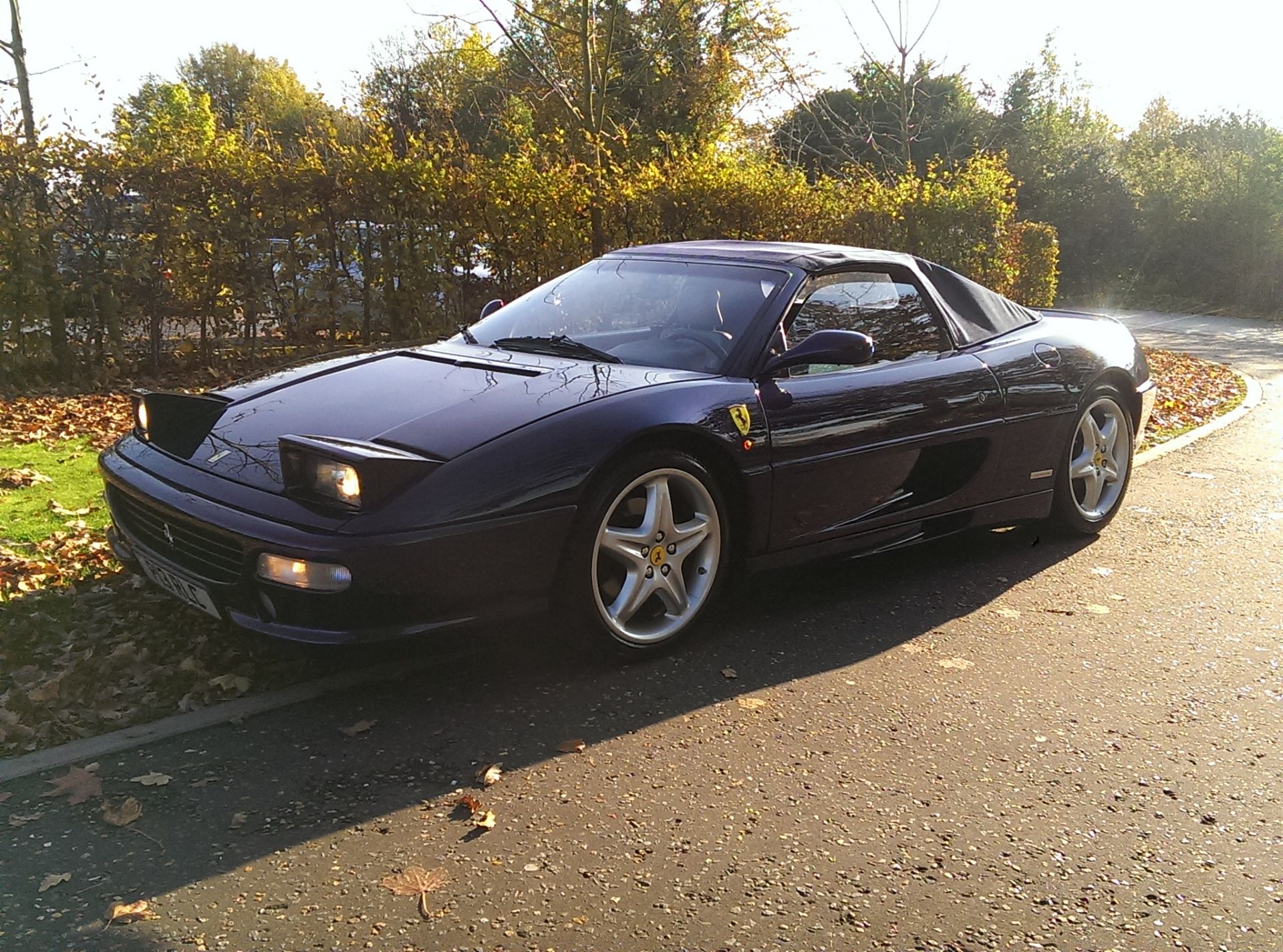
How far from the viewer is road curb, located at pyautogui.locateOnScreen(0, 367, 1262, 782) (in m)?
3.04

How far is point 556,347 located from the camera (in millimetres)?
4371

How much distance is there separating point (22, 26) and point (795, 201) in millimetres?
7876

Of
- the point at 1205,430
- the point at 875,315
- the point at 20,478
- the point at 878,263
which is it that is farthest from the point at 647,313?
the point at 1205,430

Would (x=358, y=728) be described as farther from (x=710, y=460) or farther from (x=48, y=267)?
(x=48, y=267)

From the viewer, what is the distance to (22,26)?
10781 mm

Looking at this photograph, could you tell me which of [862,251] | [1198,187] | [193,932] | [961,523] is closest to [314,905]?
[193,932]

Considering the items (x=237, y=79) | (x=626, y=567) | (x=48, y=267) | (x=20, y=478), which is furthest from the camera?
(x=237, y=79)

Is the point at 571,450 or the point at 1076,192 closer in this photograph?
the point at 571,450

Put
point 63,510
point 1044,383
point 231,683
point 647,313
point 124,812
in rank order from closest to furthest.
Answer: point 124,812 < point 231,683 < point 647,313 < point 1044,383 < point 63,510

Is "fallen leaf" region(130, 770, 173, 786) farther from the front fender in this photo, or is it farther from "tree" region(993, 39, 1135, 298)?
"tree" region(993, 39, 1135, 298)

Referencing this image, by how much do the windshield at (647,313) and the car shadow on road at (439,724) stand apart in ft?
3.15

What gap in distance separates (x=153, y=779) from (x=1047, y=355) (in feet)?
13.5

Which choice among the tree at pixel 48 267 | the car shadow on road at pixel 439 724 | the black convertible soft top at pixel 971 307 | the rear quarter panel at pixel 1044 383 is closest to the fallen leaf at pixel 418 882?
the car shadow on road at pixel 439 724

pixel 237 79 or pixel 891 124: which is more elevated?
pixel 237 79
